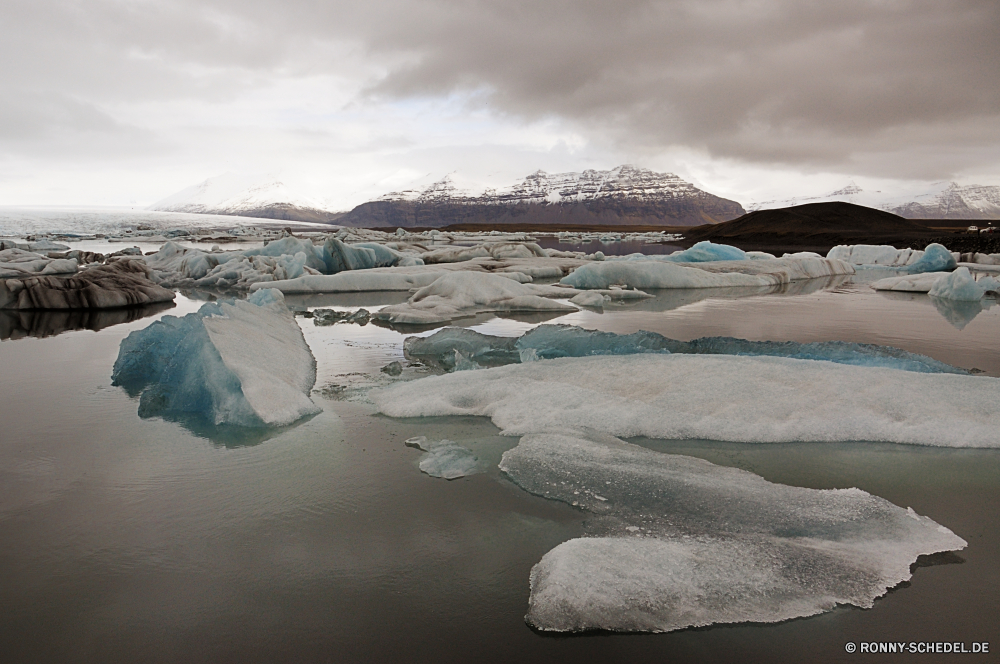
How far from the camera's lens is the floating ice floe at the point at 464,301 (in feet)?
21.8

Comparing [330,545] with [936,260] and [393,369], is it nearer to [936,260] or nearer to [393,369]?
[393,369]

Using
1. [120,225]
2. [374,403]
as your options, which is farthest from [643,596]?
[120,225]

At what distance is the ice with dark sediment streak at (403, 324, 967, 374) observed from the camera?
4.25 meters

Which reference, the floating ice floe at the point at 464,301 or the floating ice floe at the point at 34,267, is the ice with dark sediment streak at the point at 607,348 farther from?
the floating ice floe at the point at 34,267

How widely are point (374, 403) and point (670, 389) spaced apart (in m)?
1.71

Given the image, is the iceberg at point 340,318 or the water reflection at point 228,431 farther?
the iceberg at point 340,318

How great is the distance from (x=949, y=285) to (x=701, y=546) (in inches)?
407

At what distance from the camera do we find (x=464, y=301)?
7535 millimetres

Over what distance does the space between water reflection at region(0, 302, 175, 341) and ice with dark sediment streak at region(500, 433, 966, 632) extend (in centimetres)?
618

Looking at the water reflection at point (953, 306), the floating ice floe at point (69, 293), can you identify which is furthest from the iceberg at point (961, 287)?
the floating ice floe at point (69, 293)

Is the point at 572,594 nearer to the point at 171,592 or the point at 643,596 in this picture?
the point at 643,596

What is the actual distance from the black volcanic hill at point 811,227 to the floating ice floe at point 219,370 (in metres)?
34.6

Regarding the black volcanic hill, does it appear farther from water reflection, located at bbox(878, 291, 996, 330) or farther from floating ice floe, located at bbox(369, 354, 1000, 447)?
floating ice floe, located at bbox(369, 354, 1000, 447)

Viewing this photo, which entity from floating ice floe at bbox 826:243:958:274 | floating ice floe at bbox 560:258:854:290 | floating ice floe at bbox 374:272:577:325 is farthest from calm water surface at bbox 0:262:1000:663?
floating ice floe at bbox 826:243:958:274
